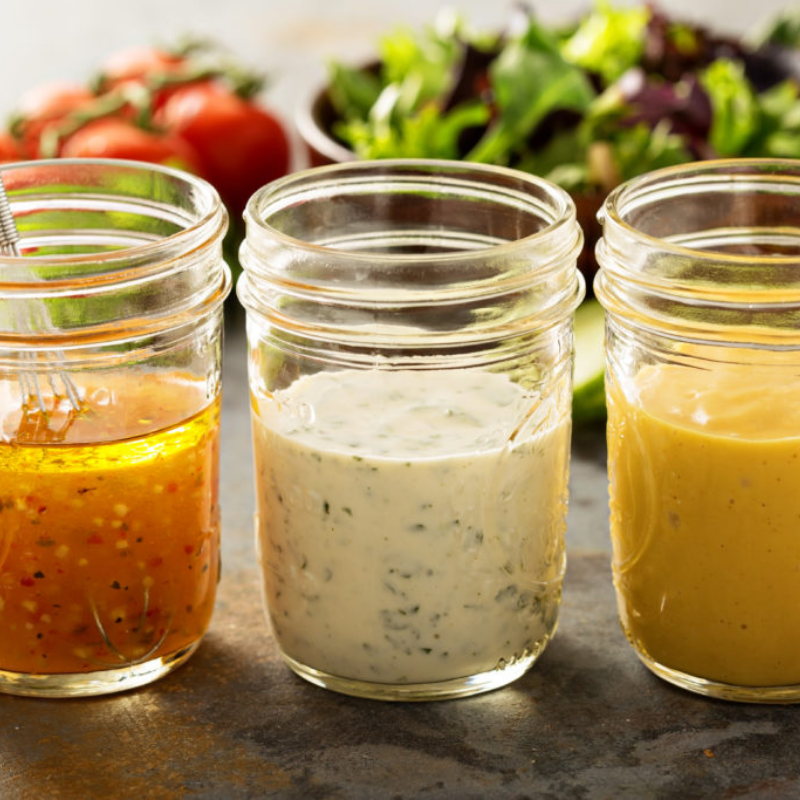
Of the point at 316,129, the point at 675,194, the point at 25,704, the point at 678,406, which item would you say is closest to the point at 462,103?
the point at 316,129

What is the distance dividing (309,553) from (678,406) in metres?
0.38

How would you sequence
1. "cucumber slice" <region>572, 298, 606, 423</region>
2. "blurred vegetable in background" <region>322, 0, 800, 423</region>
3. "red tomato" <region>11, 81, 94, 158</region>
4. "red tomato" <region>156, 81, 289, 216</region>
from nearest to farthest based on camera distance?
"cucumber slice" <region>572, 298, 606, 423</region> → "blurred vegetable in background" <region>322, 0, 800, 423</region> → "red tomato" <region>11, 81, 94, 158</region> → "red tomato" <region>156, 81, 289, 216</region>

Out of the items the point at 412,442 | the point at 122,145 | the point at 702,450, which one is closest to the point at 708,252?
the point at 702,450

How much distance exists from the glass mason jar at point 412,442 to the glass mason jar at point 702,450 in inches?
2.6

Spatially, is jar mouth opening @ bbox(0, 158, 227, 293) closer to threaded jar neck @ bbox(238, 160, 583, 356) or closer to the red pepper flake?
threaded jar neck @ bbox(238, 160, 583, 356)

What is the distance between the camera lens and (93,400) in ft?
4.32

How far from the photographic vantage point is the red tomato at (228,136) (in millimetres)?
2674

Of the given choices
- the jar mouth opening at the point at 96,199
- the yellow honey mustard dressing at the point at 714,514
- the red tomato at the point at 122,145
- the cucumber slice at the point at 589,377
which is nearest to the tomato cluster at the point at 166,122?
the red tomato at the point at 122,145

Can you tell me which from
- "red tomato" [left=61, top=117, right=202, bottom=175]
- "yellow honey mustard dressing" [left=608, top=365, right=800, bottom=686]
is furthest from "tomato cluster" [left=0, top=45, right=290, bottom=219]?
"yellow honey mustard dressing" [left=608, top=365, right=800, bottom=686]

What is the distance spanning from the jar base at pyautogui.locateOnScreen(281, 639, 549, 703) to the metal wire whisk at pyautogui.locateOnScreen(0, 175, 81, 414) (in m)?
0.36

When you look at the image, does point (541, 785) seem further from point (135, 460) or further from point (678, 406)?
point (135, 460)

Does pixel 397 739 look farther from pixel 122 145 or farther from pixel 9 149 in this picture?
pixel 9 149

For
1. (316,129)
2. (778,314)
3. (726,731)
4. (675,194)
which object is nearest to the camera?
(778,314)

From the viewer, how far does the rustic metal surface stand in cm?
124
